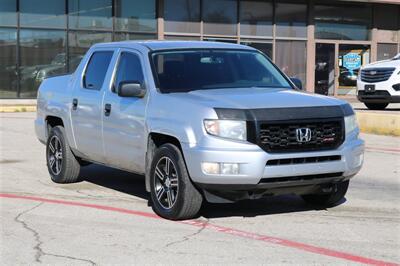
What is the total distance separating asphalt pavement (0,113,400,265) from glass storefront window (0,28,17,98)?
14862 millimetres

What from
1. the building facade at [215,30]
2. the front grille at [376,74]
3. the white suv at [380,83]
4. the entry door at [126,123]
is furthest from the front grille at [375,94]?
the entry door at [126,123]

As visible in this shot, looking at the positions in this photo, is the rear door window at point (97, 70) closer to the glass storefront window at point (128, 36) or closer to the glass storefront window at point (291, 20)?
the glass storefront window at point (128, 36)

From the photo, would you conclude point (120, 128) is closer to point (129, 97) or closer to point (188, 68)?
point (129, 97)

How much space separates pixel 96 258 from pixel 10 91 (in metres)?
19.0

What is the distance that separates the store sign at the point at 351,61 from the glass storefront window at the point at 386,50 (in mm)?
1194

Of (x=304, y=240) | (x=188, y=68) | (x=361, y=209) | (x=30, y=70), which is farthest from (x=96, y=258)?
(x=30, y=70)

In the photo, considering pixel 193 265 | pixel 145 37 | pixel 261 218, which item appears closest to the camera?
pixel 193 265

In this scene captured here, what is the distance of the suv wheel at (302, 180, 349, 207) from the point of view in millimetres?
6857

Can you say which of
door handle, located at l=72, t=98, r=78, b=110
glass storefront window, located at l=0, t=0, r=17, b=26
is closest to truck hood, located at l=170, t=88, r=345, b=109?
door handle, located at l=72, t=98, r=78, b=110

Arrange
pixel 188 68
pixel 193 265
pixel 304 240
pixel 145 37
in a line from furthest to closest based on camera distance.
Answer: pixel 145 37, pixel 188 68, pixel 304 240, pixel 193 265

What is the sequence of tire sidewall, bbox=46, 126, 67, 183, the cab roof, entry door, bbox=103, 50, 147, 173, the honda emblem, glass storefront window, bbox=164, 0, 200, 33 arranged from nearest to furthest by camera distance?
1. the honda emblem
2. entry door, bbox=103, 50, 147, 173
3. the cab roof
4. tire sidewall, bbox=46, 126, 67, 183
5. glass storefront window, bbox=164, 0, 200, 33

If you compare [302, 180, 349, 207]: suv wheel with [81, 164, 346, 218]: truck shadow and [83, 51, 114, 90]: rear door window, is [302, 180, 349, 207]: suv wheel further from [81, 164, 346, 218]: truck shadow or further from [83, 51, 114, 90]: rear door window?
[83, 51, 114, 90]: rear door window

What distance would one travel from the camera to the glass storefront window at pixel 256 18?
1032 inches

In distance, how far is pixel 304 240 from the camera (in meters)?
5.72
